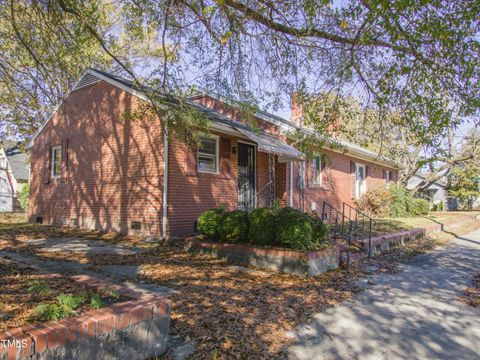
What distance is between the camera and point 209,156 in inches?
444

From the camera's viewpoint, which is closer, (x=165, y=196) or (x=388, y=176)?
(x=165, y=196)

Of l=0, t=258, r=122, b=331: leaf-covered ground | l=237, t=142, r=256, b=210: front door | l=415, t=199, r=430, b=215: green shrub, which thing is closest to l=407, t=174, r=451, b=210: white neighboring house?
l=415, t=199, r=430, b=215: green shrub

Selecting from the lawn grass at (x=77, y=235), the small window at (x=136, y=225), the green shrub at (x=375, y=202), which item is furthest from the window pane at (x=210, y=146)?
the green shrub at (x=375, y=202)

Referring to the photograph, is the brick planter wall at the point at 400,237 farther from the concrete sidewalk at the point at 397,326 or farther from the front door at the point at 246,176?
the front door at the point at 246,176

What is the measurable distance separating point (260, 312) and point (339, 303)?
1.34m

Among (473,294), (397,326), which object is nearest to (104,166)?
(397,326)

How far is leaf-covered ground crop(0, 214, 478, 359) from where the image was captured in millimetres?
3697

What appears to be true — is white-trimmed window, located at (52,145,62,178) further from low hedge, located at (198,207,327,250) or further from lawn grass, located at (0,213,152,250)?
low hedge, located at (198,207,327,250)

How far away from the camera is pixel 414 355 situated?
366cm

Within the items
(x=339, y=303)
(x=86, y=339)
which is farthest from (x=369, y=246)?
(x=86, y=339)

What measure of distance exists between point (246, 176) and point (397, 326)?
359 inches

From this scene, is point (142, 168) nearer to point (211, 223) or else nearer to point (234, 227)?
point (211, 223)

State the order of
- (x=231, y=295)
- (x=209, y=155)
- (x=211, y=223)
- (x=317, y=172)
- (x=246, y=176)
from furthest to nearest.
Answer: (x=317, y=172), (x=246, y=176), (x=209, y=155), (x=211, y=223), (x=231, y=295)

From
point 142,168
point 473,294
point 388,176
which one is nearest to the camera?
point 473,294
